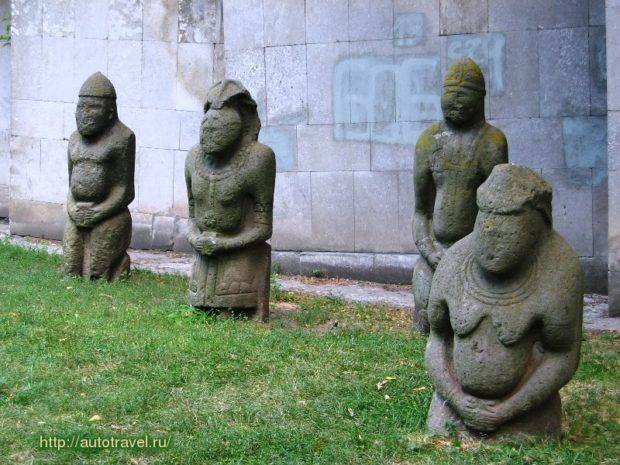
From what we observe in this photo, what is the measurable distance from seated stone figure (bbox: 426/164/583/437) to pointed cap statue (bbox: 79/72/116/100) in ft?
19.7

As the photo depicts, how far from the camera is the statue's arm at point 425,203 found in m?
8.36

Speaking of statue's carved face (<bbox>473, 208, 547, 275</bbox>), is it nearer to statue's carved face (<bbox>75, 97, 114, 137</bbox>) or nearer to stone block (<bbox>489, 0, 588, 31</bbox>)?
statue's carved face (<bbox>75, 97, 114, 137</bbox>)

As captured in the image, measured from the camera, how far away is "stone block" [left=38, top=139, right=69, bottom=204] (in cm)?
1449

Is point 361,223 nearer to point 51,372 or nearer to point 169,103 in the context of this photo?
point 169,103

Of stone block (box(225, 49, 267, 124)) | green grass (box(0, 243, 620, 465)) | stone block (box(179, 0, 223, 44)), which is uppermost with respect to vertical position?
stone block (box(179, 0, 223, 44))

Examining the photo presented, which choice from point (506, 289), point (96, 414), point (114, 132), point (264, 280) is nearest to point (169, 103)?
point (114, 132)

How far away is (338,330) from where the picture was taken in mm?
8766

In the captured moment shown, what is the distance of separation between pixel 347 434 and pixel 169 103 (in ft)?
29.6

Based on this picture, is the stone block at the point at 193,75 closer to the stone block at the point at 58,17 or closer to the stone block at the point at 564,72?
the stone block at the point at 58,17

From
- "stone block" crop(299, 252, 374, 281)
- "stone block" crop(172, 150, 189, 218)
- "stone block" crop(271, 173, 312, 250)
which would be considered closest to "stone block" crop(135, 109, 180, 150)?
"stone block" crop(172, 150, 189, 218)

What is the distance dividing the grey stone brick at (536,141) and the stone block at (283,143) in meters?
2.55

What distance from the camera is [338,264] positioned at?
39.8 ft

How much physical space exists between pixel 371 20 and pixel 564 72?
91.8 inches

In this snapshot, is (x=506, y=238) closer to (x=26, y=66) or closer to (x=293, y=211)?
(x=293, y=211)
